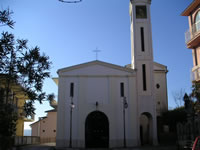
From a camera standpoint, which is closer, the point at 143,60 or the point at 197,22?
the point at 197,22

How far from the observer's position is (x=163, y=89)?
35000mm

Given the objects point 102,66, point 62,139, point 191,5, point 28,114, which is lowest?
point 62,139

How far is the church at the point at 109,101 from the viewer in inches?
1089

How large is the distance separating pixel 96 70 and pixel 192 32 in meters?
11.7

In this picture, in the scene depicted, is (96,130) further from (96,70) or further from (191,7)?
(191,7)

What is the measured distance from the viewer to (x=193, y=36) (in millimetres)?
22156

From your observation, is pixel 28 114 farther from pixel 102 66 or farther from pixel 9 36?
pixel 102 66

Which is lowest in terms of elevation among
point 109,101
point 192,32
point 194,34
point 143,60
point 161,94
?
point 109,101

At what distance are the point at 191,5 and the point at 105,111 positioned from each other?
1403 cm

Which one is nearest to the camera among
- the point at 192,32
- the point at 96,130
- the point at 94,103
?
the point at 192,32

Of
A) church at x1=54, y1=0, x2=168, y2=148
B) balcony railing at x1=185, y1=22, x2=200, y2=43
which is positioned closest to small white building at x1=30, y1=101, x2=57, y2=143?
church at x1=54, y1=0, x2=168, y2=148

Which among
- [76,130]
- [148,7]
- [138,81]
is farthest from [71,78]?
[148,7]

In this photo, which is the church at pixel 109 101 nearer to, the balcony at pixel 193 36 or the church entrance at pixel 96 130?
the church entrance at pixel 96 130

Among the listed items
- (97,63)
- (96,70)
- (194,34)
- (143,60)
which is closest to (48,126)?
(96,70)
